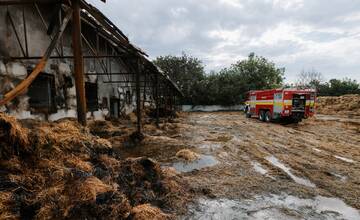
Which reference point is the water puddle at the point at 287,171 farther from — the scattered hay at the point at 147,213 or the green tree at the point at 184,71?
the green tree at the point at 184,71

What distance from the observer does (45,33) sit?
7.43m

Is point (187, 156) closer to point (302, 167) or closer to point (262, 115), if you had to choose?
point (302, 167)

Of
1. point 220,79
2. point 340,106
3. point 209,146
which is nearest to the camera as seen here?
point 209,146

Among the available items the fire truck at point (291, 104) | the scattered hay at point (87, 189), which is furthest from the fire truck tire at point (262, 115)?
the scattered hay at point (87, 189)

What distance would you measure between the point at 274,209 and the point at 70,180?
297 cm

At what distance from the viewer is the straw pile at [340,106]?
24734 mm

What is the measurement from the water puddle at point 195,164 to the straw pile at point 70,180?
3.62 feet

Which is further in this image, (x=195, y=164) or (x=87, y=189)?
(x=195, y=164)

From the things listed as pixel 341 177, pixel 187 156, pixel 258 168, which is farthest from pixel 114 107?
pixel 341 177

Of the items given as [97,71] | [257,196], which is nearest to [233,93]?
[97,71]

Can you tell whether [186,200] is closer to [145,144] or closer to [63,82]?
[145,144]

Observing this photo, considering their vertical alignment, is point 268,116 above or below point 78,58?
below

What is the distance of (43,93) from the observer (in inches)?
300

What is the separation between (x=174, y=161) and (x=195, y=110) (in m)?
29.3
